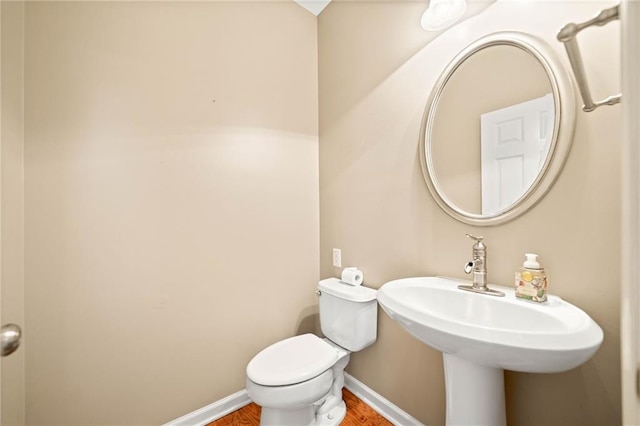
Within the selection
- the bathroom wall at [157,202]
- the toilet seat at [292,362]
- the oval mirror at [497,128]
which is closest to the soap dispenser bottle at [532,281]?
the oval mirror at [497,128]

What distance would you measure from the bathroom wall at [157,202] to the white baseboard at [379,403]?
1.62ft

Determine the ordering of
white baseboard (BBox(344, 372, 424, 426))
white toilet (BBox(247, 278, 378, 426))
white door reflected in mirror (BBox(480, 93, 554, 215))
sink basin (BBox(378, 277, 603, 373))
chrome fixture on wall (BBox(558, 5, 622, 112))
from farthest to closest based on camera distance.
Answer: white baseboard (BBox(344, 372, 424, 426)) < white toilet (BBox(247, 278, 378, 426)) < white door reflected in mirror (BBox(480, 93, 554, 215)) < sink basin (BBox(378, 277, 603, 373)) < chrome fixture on wall (BBox(558, 5, 622, 112))

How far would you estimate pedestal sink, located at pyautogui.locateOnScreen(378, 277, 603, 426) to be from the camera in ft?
1.93

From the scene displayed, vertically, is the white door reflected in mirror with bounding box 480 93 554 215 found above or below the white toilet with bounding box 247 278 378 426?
above

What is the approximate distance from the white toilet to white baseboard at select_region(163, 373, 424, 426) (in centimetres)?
14

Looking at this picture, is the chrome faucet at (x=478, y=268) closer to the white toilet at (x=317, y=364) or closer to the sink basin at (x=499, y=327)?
the sink basin at (x=499, y=327)

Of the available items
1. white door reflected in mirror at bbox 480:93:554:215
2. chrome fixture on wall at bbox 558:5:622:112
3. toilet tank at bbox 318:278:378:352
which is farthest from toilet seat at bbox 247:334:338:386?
chrome fixture on wall at bbox 558:5:622:112

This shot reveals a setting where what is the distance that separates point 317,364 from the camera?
118 cm

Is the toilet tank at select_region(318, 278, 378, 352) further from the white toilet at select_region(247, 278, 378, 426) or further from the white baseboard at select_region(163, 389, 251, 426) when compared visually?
the white baseboard at select_region(163, 389, 251, 426)

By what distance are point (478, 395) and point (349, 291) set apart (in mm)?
686

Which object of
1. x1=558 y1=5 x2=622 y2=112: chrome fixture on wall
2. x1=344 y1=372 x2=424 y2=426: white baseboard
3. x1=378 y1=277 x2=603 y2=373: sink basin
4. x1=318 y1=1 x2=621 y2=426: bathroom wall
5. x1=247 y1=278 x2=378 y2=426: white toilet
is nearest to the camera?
x1=558 y1=5 x2=622 y2=112: chrome fixture on wall

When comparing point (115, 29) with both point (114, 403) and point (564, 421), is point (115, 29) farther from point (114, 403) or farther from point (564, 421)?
point (564, 421)

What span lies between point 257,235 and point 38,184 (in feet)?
3.20

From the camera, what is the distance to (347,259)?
1629mm
